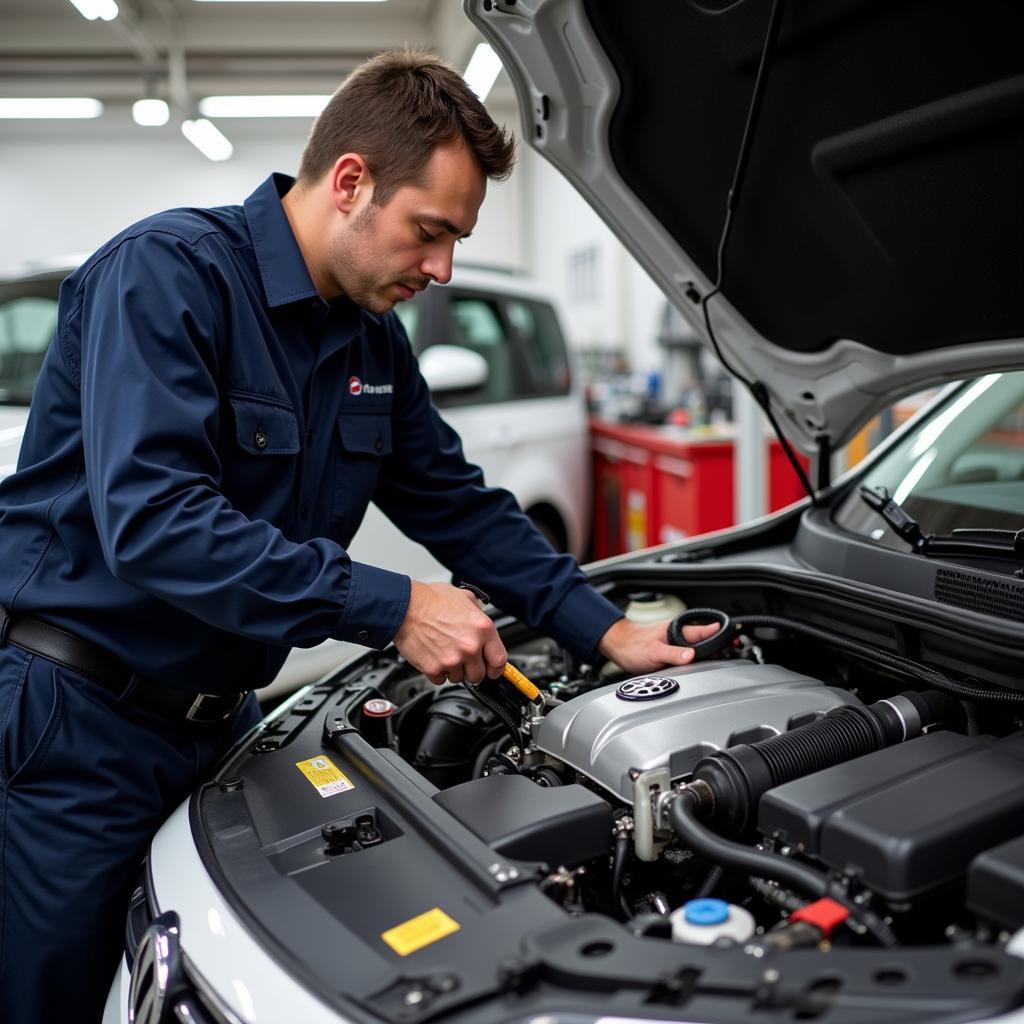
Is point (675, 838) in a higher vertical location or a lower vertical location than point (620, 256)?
lower

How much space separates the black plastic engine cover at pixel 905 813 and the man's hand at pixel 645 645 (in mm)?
444

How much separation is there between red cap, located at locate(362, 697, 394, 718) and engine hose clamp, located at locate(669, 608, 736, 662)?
0.45 meters

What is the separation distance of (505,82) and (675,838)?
927 centimetres

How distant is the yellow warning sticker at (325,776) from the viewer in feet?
4.26

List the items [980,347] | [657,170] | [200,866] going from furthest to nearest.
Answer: [657,170]
[980,347]
[200,866]

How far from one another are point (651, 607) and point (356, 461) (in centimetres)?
58

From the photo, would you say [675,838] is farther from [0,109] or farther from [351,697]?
[0,109]

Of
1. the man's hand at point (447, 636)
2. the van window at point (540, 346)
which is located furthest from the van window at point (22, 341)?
the man's hand at point (447, 636)

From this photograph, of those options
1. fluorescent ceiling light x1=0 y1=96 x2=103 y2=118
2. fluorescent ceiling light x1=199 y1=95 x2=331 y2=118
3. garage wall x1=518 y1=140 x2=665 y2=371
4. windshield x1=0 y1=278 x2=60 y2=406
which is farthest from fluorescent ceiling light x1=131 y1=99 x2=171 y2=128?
windshield x1=0 y1=278 x2=60 y2=406

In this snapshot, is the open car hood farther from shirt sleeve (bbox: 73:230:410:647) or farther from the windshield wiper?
shirt sleeve (bbox: 73:230:410:647)

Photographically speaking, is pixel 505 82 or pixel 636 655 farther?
pixel 505 82

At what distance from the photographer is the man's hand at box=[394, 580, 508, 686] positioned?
4.25ft

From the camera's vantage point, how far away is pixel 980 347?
1.56 metres

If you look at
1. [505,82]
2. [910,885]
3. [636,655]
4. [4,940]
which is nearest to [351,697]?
[636,655]
